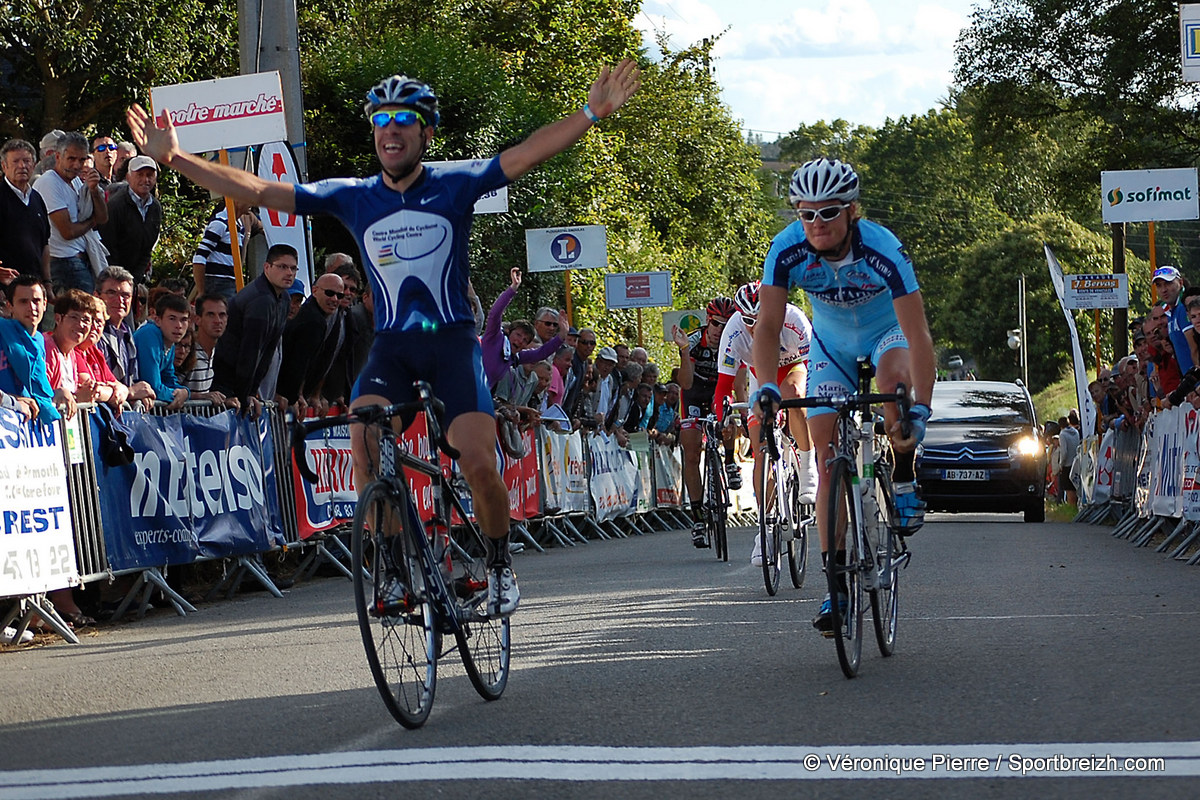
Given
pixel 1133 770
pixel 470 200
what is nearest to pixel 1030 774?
pixel 1133 770

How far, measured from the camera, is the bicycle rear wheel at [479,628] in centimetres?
662

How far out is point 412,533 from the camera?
631 cm

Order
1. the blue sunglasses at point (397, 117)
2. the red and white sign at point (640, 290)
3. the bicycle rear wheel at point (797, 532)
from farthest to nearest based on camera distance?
1. the red and white sign at point (640, 290)
2. the bicycle rear wheel at point (797, 532)
3. the blue sunglasses at point (397, 117)

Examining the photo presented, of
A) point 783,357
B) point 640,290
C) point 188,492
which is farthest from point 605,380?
point 188,492

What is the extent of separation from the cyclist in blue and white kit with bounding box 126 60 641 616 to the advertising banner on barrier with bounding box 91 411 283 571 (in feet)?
14.8

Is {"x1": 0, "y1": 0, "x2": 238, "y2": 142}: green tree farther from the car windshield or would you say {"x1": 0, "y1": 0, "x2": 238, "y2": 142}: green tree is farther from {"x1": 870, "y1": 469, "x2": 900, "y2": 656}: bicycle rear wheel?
{"x1": 870, "y1": 469, "x2": 900, "y2": 656}: bicycle rear wheel

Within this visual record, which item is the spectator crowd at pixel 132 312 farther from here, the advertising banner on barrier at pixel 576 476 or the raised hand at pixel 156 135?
the advertising banner on barrier at pixel 576 476

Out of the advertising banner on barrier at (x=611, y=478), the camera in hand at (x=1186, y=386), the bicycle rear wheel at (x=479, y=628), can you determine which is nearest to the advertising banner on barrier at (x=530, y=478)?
the advertising banner on barrier at (x=611, y=478)

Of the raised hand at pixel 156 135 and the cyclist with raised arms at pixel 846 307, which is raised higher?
the raised hand at pixel 156 135

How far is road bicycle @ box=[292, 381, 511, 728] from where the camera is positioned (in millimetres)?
6027

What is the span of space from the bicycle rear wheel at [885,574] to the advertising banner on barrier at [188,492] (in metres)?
5.15

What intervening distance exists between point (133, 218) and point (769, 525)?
19.2 feet

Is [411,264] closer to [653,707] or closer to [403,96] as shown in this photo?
[403,96]

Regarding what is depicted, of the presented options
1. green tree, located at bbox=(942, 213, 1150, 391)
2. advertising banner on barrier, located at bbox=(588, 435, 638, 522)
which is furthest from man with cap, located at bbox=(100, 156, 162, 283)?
green tree, located at bbox=(942, 213, 1150, 391)
